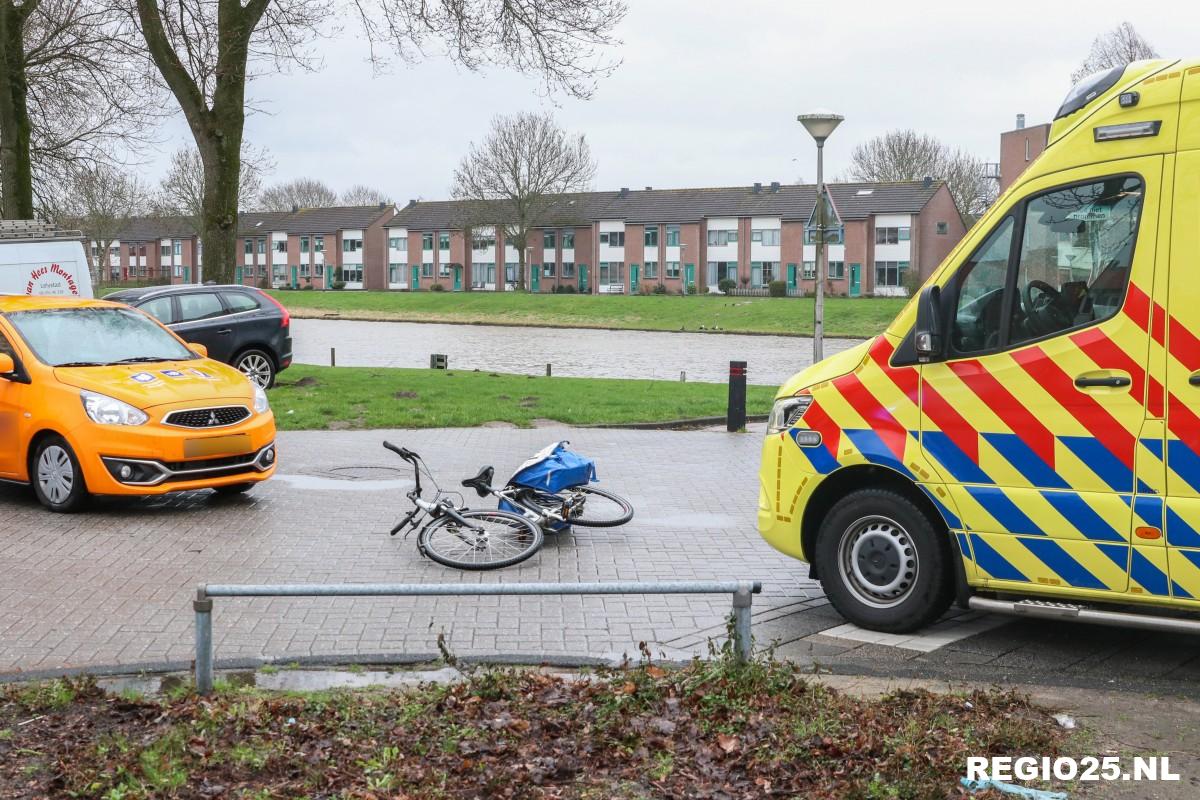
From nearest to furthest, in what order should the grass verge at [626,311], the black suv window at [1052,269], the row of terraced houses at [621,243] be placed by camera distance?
the black suv window at [1052,269] → the grass verge at [626,311] → the row of terraced houses at [621,243]

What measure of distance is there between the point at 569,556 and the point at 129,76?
64.5 ft

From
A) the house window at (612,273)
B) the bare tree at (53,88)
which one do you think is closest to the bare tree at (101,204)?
the bare tree at (53,88)

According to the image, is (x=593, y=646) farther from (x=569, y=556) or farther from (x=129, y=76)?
(x=129, y=76)

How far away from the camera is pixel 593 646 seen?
630 cm

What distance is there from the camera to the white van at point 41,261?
60.2 feet

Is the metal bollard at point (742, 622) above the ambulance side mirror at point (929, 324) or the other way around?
the other way around

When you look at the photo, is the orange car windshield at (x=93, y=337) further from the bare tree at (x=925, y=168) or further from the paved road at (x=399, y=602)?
the bare tree at (x=925, y=168)

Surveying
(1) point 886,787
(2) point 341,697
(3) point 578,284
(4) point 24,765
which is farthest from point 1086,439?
(3) point 578,284

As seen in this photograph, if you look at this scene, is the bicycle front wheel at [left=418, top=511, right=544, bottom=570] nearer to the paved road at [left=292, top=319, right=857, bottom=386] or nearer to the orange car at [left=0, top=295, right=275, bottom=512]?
the orange car at [left=0, top=295, right=275, bottom=512]

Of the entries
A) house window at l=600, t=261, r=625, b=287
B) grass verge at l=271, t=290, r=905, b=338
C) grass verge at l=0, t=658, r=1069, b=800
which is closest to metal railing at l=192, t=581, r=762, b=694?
grass verge at l=0, t=658, r=1069, b=800

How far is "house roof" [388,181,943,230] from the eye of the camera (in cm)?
8181

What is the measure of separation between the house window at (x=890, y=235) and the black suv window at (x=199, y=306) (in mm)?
66841

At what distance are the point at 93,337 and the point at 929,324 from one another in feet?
24.4

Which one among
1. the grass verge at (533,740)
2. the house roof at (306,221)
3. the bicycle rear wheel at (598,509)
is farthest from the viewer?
the house roof at (306,221)
